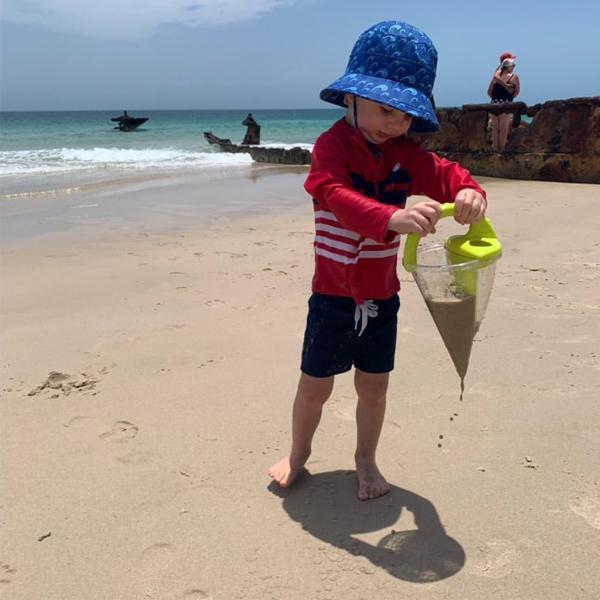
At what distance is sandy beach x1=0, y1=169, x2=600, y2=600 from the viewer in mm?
1884

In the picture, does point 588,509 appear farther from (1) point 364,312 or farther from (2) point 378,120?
(2) point 378,120

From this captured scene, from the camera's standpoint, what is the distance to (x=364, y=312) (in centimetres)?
212

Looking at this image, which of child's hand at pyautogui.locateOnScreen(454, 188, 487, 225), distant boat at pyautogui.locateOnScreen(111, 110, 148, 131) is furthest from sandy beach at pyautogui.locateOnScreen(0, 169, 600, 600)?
distant boat at pyautogui.locateOnScreen(111, 110, 148, 131)

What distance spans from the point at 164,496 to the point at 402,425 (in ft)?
3.31

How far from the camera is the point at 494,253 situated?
183 centimetres

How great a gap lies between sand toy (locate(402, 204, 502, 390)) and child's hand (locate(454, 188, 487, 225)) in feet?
0.07

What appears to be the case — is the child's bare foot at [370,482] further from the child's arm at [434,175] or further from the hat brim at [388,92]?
the hat brim at [388,92]

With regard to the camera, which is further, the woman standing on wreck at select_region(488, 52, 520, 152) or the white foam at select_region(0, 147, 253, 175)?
the white foam at select_region(0, 147, 253, 175)

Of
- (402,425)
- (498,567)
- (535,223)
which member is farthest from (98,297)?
(535,223)

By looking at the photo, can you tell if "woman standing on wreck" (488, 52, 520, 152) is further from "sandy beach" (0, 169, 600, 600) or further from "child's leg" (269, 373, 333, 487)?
"child's leg" (269, 373, 333, 487)

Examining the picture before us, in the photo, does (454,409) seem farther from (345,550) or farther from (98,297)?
(98,297)

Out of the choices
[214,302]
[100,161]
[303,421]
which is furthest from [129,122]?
[303,421]

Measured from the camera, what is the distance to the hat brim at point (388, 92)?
1843 millimetres

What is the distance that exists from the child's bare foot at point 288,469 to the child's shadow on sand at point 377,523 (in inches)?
1.2
